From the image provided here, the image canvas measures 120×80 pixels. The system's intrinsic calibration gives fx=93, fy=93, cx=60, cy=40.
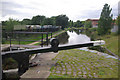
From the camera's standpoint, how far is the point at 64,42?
4.33 ft

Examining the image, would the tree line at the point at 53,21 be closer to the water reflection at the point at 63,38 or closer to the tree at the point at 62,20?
the tree at the point at 62,20

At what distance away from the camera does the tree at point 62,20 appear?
1.28 metres

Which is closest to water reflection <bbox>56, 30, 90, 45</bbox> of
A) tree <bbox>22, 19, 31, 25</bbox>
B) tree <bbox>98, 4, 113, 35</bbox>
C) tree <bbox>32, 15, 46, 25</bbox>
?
tree <bbox>98, 4, 113, 35</bbox>

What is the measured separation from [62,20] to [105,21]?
23.3 inches

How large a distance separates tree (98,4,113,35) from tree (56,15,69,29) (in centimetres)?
47

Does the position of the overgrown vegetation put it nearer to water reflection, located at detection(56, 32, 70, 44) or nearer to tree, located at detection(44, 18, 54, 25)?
water reflection, located at detection(56, 32, 70, 44)

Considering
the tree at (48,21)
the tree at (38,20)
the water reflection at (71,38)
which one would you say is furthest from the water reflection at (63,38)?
the tree at (38,20)

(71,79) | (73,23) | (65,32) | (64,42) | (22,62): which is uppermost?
(73,23)

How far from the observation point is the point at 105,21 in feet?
4.18

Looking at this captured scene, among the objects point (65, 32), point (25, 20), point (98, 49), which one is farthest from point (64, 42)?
point (98, 49)

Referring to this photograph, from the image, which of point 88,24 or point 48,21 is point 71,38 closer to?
point 88,24

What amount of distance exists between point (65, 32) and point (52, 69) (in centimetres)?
52

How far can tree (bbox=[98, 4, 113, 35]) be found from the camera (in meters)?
1.23

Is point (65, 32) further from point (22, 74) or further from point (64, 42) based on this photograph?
point (22, 74)
